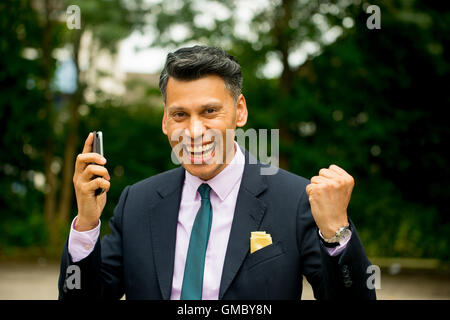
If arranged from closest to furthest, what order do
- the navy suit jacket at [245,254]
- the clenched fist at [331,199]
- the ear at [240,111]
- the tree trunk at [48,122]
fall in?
the clenched fist at [331,199], the navy suit jacket at [245,254], the ear at [240,111], the tree trunk at [48,122]

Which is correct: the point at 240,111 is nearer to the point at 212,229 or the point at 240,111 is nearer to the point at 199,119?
the point at 199,119

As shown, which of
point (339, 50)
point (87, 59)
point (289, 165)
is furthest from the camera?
point (87, 59)

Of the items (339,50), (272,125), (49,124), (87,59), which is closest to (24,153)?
(49,124)

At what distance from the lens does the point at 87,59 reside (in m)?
17.7

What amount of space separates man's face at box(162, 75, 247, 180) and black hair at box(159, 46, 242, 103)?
0.09 ft

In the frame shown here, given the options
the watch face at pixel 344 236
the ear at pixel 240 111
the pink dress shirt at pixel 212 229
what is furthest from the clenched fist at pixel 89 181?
the watch face at pixel 344 236

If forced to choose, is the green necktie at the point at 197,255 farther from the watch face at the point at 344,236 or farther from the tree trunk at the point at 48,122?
the tree trunk at the point at 48,122

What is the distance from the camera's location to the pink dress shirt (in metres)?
2.44

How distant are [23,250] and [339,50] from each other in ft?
35.0

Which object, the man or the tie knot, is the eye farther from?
the tie knot

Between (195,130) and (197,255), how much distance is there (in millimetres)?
572

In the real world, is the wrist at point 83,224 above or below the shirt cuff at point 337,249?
above

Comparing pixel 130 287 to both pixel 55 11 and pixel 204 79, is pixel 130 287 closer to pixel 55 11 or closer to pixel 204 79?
pixel 204 79

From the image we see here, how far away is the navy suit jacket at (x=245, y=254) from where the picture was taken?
87.4 inches
